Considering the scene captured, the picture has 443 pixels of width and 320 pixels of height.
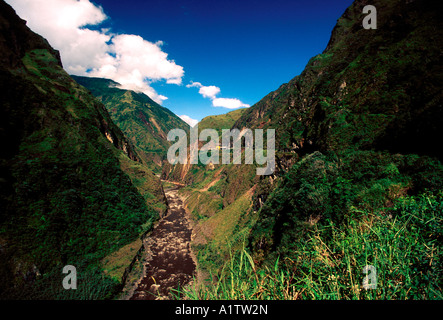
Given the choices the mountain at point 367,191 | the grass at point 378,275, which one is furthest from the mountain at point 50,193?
the grass at point 378,275

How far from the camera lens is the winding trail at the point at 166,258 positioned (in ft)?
111

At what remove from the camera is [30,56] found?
55781mm

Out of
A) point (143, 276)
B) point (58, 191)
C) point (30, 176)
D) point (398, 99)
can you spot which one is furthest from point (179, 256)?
point (398, 99)

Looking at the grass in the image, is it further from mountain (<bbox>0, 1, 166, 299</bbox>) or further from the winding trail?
mountain (<bbox>0, 1, 166, 299</bbox>)

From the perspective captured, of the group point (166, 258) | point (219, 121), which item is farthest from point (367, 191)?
point (219, 121)

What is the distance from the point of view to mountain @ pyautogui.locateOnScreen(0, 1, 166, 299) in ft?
90.5

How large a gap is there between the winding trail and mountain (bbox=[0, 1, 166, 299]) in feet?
14.4

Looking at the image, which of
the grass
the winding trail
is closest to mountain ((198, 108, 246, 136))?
the winding trail

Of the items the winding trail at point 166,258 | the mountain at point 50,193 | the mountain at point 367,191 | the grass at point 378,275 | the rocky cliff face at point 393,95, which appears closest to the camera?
the grass at point 378,275

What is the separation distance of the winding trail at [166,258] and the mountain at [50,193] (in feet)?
14.4

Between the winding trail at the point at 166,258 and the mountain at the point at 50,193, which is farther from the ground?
the mountain at the point at 50,193

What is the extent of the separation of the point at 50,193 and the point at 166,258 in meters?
26.6

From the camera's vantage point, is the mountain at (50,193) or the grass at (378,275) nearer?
the grass at (378,275)

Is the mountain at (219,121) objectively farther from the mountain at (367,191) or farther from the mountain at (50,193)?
the mountain at (367,191)
